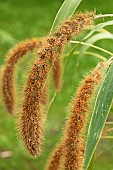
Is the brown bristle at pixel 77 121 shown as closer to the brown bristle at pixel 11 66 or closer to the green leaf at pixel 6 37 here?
the brown bristle at pixel 11 66

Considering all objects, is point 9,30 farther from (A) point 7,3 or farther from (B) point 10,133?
(B) point 10,133

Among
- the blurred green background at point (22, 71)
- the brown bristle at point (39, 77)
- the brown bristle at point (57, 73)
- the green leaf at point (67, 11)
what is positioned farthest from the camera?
the blurred green background at point (22, 71)

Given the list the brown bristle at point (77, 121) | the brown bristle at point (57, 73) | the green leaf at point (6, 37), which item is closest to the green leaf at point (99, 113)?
the brown bristle at point (77, 121)

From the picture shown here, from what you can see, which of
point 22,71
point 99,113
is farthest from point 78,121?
point 22,71

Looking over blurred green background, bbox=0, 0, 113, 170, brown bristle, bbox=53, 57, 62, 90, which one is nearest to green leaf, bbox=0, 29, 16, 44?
blurred green background, bbox=0, 0, 113, 170

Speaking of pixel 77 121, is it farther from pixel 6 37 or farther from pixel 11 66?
pixel 6 37

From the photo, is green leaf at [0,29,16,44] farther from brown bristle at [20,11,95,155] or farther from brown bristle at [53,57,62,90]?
brown bristle at [20,11,95,155]
